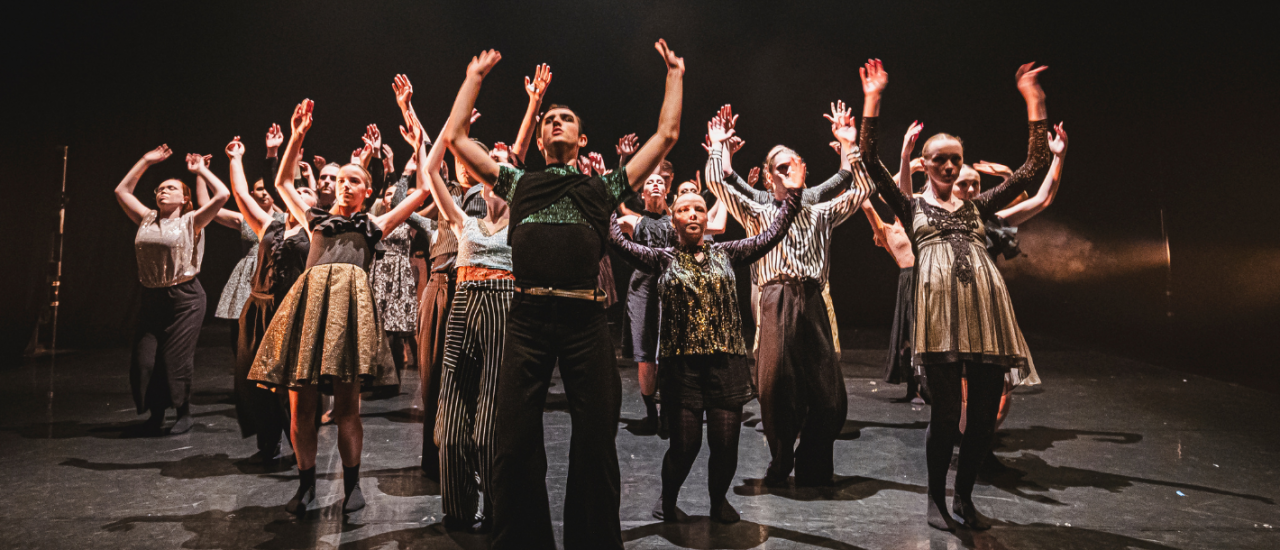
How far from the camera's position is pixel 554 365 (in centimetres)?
197

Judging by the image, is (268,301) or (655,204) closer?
(268,301)

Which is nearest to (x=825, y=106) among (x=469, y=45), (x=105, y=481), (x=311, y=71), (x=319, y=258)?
(x=469, y=45)

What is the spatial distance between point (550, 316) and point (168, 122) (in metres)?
8.21

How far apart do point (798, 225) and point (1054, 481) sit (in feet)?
5.51

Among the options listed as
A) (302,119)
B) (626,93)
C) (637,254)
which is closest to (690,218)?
(637,254)

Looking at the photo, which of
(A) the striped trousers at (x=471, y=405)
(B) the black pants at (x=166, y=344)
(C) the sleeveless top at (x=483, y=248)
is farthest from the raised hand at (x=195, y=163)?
(A) the striped trousers at (x=471, y=405)

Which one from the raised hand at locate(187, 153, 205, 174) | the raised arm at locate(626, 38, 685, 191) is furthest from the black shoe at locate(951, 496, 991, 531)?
the raised hand at locate(187, 153, 205, 174)

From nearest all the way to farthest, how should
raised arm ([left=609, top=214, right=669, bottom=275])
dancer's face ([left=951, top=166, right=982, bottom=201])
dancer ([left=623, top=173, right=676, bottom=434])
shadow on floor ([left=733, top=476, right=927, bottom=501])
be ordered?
raised arm ([left=609, top=214, right=669, bottom=275]), shadow on floor ([left=733, top=476, right=927, bottom=501]), dancer's face ([left=951, top=166, right=982, bottom=201]), dancer ([left=623, top=173, right=676, bottom=434])

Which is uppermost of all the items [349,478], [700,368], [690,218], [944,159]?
[944,159]

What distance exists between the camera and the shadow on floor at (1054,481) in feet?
9.79

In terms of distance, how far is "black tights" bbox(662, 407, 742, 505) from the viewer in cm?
260

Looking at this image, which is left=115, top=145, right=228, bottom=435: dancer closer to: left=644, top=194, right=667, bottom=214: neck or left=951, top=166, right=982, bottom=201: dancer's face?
left=644, top=194, right=667, bottom=214: neck

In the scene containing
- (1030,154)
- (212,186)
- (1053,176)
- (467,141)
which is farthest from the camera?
(212,186)

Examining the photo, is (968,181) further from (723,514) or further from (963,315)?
(723,514)
